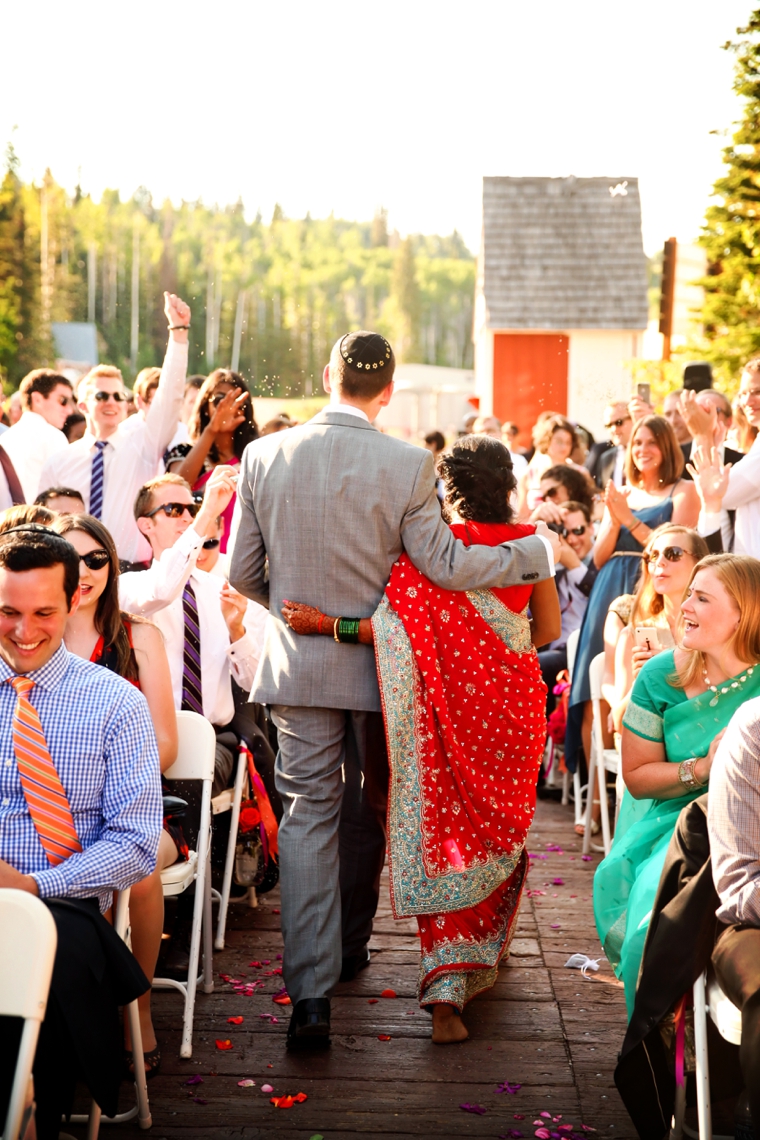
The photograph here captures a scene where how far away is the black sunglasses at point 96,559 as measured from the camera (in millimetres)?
3533

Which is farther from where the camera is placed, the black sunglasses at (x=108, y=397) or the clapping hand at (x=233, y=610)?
the black sunglasses at (x=108, y=397)

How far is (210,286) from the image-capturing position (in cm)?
6894

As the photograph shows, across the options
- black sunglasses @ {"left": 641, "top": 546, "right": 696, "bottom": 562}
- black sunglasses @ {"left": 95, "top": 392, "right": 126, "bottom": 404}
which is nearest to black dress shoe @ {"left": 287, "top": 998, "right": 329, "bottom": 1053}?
black sunglasses @ {"left": 641, "top": 546, "right": 696, "bottom": 562}

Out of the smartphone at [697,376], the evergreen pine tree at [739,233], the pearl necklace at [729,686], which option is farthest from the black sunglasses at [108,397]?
the evergreen pine tree at [739,233]

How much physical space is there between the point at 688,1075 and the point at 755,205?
1197 cm

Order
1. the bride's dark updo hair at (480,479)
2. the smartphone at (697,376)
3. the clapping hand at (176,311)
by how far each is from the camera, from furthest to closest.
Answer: the smartphone at (697,376) < the clapping hand at (176,311) < the bride's dark updo hair at (480,479)

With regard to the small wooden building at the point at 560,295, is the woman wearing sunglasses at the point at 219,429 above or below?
below

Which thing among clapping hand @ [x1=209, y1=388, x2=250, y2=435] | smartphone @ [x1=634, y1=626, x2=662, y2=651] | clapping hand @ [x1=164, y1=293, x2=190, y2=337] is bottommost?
smartphone @ [x1=634, y1=626, x2=662, y2=651]

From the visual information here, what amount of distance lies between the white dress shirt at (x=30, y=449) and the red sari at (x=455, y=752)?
3990 mm

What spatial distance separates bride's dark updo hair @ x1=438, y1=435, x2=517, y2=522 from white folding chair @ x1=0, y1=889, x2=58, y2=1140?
6.81 feet

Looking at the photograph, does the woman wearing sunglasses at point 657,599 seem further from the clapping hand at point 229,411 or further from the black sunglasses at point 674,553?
the clapping hand at point 229,411

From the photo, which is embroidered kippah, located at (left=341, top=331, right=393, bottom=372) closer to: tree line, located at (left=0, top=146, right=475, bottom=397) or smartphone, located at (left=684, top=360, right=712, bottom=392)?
smartphone, located at (left=684, top=360, right=712, bottom=392)

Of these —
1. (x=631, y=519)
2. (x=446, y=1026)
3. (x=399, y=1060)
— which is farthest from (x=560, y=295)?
(x=399, y=1060)

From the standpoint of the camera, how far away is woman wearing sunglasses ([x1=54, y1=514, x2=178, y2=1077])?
3.54m
